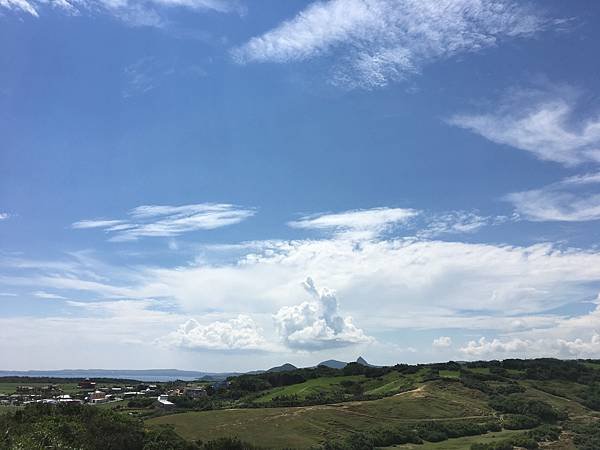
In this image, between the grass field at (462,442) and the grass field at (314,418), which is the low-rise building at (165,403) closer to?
the grass field at (314,418)

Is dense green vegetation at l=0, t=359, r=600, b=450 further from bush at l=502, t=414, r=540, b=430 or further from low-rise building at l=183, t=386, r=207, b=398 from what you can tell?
low-rise building at l=183, t=386, r=207, b=398

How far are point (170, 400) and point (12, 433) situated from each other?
8985 cm

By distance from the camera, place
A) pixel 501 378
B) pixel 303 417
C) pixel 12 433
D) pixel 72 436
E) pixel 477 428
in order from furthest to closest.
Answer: pixel 501 378, pixel 477 428, pixel 303 417, pixel 72 436, pixel 12 433

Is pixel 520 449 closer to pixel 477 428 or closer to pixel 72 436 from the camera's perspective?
pixel 477 428

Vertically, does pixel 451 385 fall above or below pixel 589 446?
above

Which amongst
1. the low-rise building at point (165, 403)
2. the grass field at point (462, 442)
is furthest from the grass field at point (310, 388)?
the grass field at point (462, 442)

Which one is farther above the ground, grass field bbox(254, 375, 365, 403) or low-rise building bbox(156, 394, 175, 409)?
grass field bbox(254, 375, 365, 403)

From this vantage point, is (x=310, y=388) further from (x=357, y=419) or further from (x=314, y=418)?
(x=314, y=418)

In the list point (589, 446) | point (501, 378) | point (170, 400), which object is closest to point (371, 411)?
point (589, 446)

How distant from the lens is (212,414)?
80.9 meters

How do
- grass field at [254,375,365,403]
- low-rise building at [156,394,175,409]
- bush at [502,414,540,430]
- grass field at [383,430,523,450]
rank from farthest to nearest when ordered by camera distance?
grass field at [254,375,365,403]
low-rise building at [156,394,175,409]
bush at [502,414,540,430]
grass field at [383,430,523,450]

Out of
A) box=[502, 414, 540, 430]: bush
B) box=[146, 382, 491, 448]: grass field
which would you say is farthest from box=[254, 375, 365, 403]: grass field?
box=[502, 414, 540, 430]: bush

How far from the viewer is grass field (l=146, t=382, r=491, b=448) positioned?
69.6 metres

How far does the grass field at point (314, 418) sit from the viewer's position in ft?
228
